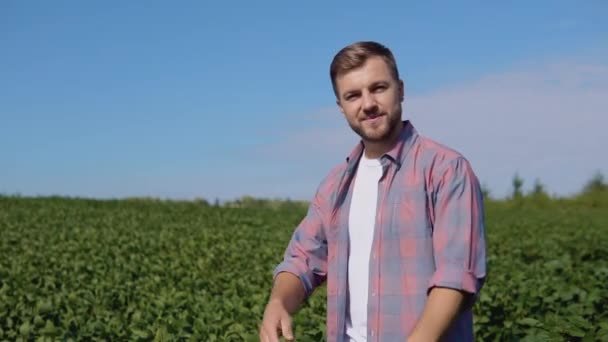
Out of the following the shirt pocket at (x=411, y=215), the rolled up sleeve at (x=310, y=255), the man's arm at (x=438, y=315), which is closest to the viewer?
the man's arm at (x=438, y=315)

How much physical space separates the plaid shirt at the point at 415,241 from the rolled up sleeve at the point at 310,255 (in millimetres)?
129

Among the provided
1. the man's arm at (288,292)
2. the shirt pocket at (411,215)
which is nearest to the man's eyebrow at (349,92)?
the shirt pocket at (411,215)

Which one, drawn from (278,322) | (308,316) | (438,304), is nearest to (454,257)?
(438,304)

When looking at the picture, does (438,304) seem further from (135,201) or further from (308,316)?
(135,201)

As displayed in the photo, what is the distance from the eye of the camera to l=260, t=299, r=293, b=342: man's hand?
276 cm

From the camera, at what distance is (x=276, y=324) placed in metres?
2.78

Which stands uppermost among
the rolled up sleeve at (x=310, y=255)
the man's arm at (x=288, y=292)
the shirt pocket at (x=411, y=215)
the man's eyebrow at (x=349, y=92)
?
the man's eyebrow at (x=349, y=92)

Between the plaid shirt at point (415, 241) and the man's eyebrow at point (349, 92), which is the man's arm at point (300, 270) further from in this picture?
the man's eyebrow at point (349, 92)

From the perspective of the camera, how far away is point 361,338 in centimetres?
274

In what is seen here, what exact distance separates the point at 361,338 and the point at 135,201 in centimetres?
3412

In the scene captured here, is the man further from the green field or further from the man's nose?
the green field

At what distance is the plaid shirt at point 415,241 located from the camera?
253 centimetres

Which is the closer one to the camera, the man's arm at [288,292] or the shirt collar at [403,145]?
the shirt collar at [403,145]

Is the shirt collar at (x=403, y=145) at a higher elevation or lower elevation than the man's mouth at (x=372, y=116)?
lower
